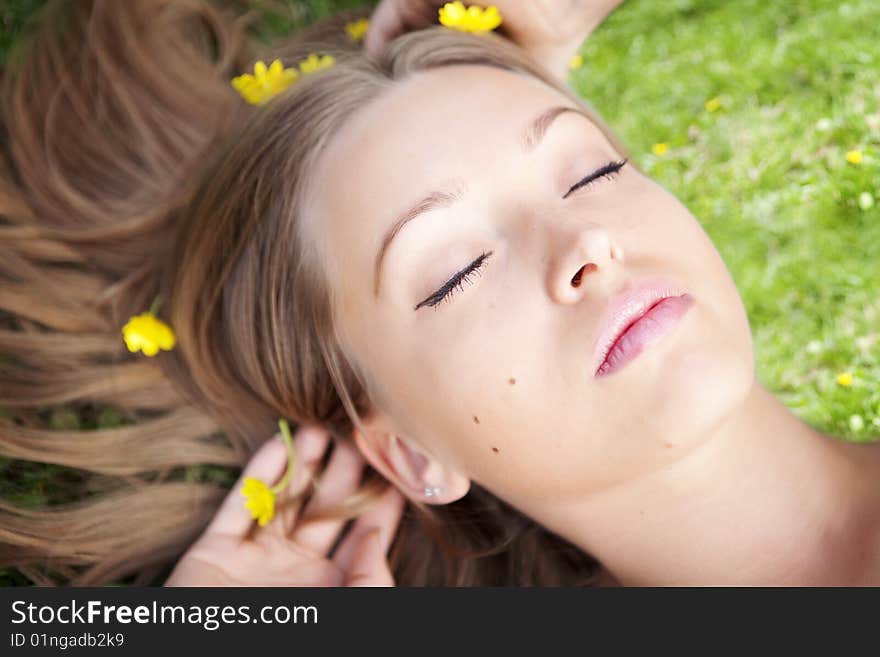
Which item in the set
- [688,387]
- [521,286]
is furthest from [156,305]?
[688,387]

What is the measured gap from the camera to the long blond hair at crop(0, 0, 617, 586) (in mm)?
2756

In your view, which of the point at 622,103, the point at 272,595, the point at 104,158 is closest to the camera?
the point at 272,595

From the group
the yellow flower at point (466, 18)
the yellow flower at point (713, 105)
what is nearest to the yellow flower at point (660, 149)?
the yellow flower at point (713, 105)

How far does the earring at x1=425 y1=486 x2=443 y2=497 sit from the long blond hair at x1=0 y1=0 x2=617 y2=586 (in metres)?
0.31

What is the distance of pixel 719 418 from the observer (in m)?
2.29

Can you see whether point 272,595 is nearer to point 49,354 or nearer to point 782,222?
point 49,354

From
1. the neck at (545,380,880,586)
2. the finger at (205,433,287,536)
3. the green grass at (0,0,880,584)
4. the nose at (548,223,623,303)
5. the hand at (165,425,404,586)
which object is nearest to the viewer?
the nose at (548,223,623,303)

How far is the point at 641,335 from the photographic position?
7.44ft

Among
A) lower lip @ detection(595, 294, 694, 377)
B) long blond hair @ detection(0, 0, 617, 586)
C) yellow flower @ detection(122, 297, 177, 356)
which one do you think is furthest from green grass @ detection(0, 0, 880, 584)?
lower lip @ detection(595, 294, 694, 377)

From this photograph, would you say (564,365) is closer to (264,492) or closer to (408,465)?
(408,465)

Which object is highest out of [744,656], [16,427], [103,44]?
[103,44]

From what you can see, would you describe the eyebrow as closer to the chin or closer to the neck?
the chin

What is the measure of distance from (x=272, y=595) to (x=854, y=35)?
3214mm

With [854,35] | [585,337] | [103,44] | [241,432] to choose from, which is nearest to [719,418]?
[585,337]
